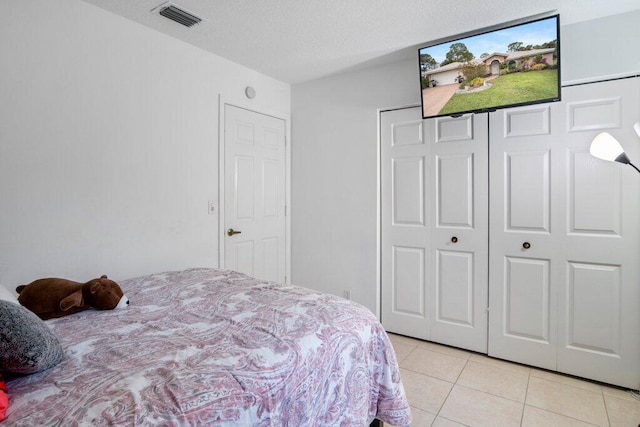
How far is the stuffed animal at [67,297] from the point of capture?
1562mm

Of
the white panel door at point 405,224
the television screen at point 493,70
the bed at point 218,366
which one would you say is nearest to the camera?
the bed at point 218,366

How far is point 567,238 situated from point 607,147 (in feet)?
2.43

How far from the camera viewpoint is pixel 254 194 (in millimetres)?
3367

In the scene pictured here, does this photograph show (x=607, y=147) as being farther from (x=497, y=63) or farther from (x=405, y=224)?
(x=405, y=224)

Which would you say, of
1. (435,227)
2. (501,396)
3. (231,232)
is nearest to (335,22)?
(435,227)

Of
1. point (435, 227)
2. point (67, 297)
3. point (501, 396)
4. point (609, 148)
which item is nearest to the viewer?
point (67, 297)

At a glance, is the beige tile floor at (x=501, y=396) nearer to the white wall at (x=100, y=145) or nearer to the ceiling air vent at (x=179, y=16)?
the white wall at (x=100, y=145)

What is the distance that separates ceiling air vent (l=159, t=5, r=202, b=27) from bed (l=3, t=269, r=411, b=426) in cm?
182

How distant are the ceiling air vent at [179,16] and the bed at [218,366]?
182cm

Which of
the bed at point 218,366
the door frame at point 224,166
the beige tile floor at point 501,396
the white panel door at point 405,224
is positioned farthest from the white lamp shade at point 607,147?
the door frame at point 224,166

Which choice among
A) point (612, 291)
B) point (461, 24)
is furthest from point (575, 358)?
point (461, 24)

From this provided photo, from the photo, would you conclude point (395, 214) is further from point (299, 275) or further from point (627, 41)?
point (627, 41)

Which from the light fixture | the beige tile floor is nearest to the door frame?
the beige tile floor

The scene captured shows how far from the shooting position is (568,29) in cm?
238
